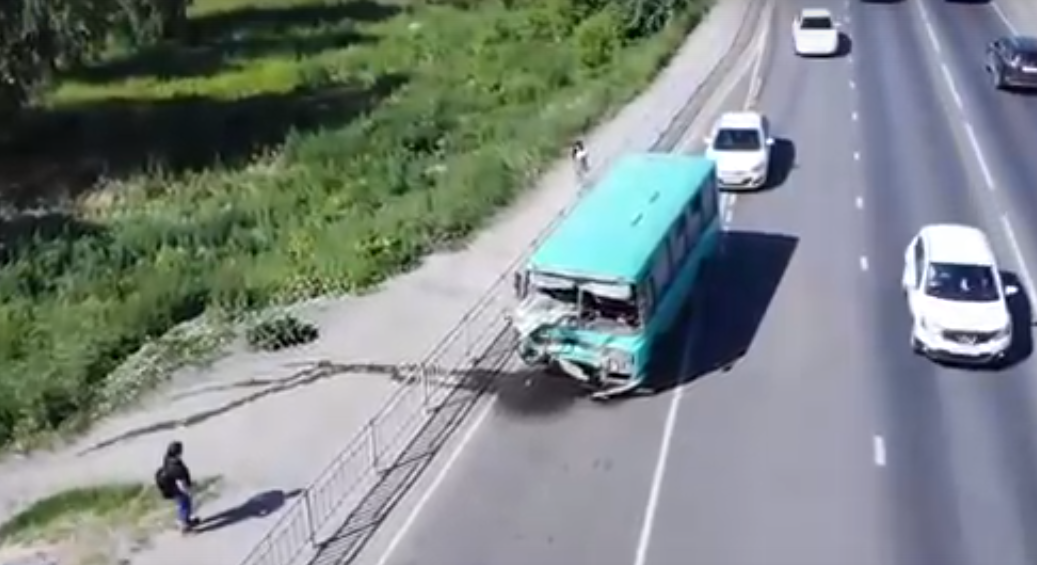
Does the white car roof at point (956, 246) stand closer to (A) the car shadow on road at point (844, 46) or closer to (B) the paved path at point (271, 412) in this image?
(B) the paved path at point (271, 412)

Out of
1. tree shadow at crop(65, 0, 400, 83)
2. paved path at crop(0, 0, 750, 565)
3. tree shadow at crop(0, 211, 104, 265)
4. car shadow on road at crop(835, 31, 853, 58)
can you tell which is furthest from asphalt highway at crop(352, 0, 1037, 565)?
tree shadow at crop(65, 0, 400, 83)

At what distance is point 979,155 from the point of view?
1399 inches

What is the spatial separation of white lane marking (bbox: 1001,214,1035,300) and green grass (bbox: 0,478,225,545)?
14.8 metres

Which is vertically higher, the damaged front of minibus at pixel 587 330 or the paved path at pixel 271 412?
the damaged front of minibus at pixel 587 330

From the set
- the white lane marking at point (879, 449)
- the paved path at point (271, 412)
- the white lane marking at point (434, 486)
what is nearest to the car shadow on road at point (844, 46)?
the paved path at point (271, 412)

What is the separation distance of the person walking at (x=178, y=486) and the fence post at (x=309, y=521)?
144 cm

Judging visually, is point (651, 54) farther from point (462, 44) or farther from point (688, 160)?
point (688, 160)

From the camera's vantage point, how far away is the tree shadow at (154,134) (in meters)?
44.5

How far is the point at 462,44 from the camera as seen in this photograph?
5712 cm

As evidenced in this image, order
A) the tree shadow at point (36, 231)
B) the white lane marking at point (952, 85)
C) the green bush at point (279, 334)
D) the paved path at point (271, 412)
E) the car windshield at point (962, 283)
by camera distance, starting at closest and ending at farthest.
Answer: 1. the paved path at point (271, 412)
2. the car windshield at point (962, 283)
3. the green bush at point (279, 334)
4. the tree shadow at point (36, 231)
5. the white lane marking at point (952, 85)

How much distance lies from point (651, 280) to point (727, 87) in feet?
68.6

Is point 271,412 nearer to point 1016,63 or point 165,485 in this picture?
point 165,485

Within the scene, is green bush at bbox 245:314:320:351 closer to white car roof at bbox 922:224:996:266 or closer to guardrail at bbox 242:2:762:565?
guardrail at bbox 242:2:762:565

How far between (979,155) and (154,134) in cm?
2573
